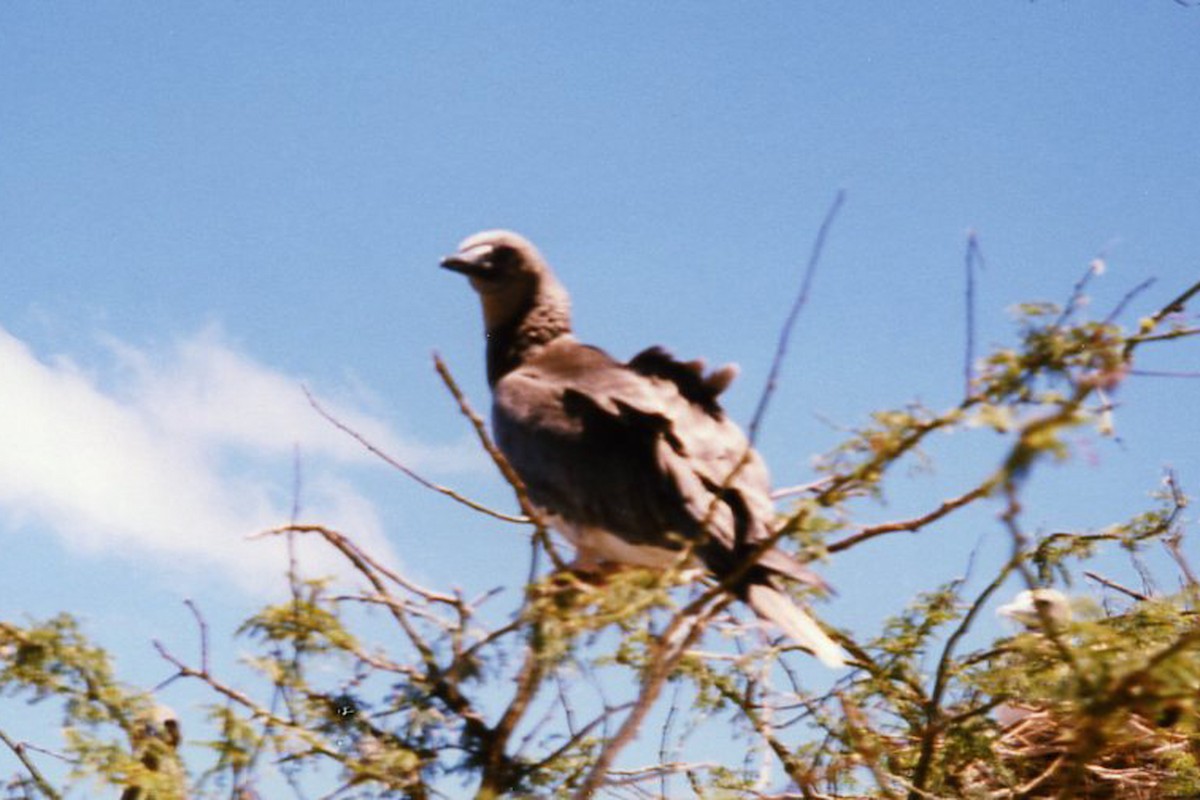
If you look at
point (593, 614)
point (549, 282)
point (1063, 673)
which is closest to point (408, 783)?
point (593, 614)

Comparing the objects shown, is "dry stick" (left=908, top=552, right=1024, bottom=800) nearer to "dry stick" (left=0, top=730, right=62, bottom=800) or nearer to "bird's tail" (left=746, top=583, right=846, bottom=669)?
"bird's tail" (left=746, top=583, right=846, bottom=669)

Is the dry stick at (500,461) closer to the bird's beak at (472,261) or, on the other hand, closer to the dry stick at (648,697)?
the dry stick at (648,697)

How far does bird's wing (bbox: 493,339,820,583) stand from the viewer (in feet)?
8.07

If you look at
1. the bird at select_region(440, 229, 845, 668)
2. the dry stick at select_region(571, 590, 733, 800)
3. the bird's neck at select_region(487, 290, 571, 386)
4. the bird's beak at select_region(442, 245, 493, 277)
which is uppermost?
the bird's beak at select_region(442, 245, 493, 277)

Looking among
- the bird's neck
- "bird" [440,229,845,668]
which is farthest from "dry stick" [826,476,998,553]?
the bird's neck

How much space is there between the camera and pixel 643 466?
2633 mm

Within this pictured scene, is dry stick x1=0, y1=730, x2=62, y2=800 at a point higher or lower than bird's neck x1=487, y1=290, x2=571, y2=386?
lower

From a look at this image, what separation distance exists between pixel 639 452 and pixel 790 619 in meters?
0.51

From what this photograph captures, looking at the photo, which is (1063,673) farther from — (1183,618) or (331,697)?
(331,697)

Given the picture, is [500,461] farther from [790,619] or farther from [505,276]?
[505,276]

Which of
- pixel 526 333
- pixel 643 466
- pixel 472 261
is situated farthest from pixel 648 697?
pixel 472 261

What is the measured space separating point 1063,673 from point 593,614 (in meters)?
0.85

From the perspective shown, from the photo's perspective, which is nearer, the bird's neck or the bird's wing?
the bird's wing

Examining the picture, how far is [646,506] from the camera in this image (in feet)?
8.58
